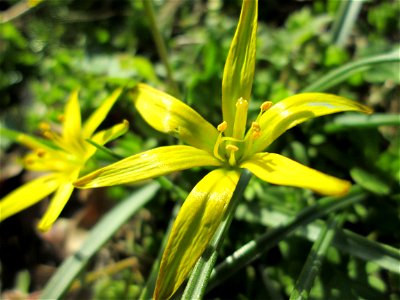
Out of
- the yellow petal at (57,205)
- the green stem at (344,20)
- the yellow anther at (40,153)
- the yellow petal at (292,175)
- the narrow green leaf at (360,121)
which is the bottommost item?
the yellow petal at (57,205)

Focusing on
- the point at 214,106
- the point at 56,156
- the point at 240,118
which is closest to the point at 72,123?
the point at 56,156

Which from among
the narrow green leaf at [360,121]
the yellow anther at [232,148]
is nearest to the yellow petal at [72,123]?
the yellow anther at [232,148]

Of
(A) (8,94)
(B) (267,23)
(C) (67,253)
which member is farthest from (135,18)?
(C) (67,253)

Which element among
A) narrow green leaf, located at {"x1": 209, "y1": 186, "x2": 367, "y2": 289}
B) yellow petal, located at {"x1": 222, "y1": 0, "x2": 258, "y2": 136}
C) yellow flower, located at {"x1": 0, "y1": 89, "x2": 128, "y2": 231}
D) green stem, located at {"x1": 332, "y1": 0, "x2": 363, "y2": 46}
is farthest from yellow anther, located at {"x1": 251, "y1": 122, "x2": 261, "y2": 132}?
green stem, located at {"x1": 332, "y1": 0, "x2": 363, "y2": 46}

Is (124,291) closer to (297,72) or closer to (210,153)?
(210,153)

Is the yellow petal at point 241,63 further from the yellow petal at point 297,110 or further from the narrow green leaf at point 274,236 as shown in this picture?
the narrow green leaf at point 274,236

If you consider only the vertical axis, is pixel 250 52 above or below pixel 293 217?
above
